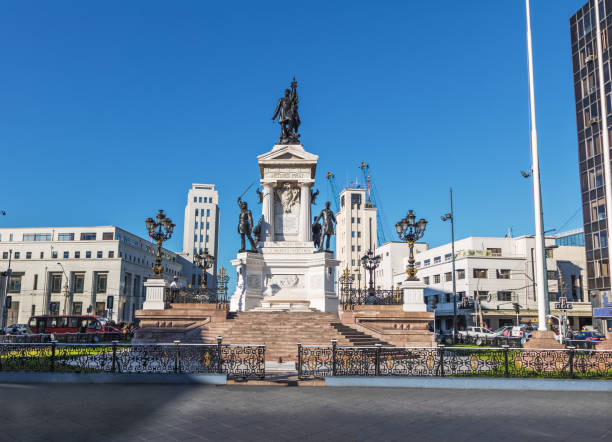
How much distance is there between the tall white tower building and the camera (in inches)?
5064

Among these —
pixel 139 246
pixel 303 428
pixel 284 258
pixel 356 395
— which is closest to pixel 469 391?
pixel 356 395

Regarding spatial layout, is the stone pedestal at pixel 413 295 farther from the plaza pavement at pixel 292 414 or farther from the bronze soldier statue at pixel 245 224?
the plaza pavement at pixel 292 414

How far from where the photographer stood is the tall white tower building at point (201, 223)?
12862 cm

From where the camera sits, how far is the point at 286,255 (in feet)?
88.5

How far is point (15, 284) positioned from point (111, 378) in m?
84.1

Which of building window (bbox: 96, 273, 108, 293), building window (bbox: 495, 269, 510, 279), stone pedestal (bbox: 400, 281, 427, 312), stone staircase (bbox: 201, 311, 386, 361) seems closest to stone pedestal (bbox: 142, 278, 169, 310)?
stone staircase (bbox: 201, 311, 386, 361)

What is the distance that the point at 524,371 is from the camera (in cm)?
1350

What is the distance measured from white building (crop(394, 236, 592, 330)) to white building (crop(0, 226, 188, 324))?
5302cm

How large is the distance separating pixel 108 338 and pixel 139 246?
60.5 meters

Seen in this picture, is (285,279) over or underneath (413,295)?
over

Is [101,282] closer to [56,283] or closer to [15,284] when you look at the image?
[56,283]

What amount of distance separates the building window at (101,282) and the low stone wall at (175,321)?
65.1 m

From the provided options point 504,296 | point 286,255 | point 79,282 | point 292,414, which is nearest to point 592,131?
point 504,296

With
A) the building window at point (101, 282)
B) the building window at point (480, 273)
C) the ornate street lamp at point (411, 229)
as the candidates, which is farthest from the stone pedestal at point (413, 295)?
the building window at point (101, 282)
